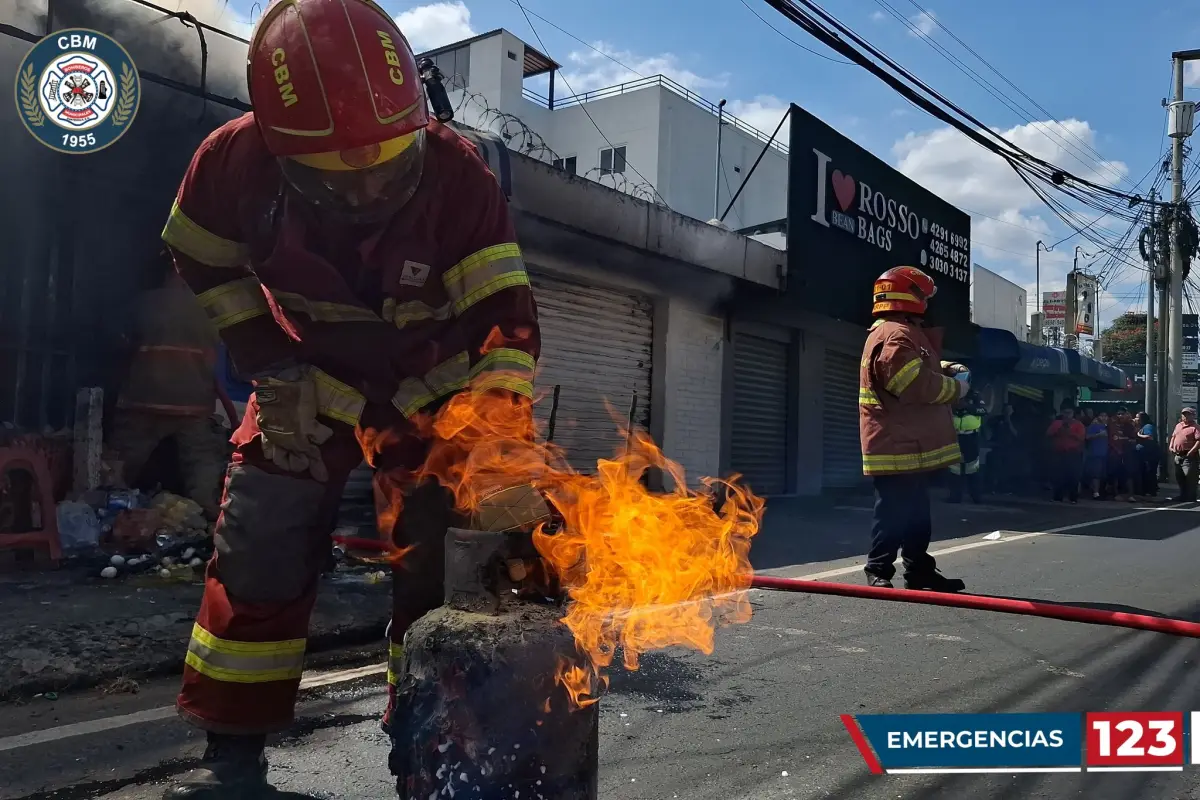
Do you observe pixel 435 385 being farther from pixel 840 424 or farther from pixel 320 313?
pixel 840 424

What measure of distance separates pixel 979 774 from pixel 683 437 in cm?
971

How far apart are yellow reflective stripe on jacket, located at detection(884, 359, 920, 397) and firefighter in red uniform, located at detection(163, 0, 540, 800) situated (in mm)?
3557

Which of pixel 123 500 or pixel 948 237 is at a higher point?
pixel 948 237

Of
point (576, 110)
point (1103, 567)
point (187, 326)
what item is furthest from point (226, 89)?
point (576, 110)

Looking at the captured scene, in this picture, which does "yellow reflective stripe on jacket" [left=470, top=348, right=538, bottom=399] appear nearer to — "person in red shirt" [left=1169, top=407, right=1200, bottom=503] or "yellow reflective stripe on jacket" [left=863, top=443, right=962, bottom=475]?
"yellow reflective stripe on jacket" [left=863, top=443, right=962, bottom=475]

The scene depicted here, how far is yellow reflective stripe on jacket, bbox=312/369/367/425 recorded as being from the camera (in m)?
2.35

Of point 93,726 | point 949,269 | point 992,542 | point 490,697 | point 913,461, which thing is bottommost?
point 93,726

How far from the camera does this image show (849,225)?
1486 centimetres

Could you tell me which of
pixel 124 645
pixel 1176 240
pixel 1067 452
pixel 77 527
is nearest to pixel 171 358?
pixel 77 527

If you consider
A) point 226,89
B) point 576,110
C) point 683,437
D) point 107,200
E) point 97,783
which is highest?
point 576,110

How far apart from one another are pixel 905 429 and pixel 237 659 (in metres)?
4.40

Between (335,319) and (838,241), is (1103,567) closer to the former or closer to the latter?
(335,319)

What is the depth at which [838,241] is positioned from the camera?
14594 millimetres

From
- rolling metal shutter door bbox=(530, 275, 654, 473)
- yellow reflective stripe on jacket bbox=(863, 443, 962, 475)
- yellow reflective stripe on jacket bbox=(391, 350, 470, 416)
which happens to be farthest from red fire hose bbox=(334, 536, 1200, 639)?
rolling metal shutter door bbox=(530, 275, 654, 473)
